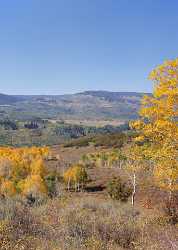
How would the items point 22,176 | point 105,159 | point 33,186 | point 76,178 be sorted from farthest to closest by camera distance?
point 105,159
point 22,176
point 76,178
point 33,186

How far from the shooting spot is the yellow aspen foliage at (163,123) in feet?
53.3

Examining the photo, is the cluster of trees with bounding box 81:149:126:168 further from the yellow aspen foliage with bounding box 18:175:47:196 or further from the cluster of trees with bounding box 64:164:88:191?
the yellow aspen foliage with bounding box 18:175:47:196

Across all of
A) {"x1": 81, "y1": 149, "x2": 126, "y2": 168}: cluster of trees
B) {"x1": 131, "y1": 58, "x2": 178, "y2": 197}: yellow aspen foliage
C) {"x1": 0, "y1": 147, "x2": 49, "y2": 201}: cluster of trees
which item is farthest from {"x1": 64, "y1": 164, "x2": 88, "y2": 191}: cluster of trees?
{"x1": 131, "y1": 58, "x2": 178, "y2": 197}: yellow aspen foliage

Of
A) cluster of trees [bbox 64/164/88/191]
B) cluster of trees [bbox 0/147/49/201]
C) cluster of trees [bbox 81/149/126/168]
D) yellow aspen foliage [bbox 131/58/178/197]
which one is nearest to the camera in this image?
yellow aspen foliage [bbox 131/58/178/197]

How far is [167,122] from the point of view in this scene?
16.6 m

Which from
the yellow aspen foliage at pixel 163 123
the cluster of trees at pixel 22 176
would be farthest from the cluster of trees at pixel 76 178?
the yellow aspen foliage at pixel 163 123

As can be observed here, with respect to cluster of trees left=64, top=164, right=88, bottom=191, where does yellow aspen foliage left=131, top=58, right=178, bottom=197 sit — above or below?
above

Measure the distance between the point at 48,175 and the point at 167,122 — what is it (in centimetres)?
8871

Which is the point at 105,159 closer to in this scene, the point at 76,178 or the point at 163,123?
the point at 76,178

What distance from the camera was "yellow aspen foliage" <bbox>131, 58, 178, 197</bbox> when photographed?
639 inches

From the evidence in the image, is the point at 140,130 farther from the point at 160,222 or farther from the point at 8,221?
the point at 8,221

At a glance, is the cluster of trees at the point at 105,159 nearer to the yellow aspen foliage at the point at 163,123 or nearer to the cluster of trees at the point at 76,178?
the cluster of trees at the point at 76,178

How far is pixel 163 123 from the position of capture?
16.7 meters

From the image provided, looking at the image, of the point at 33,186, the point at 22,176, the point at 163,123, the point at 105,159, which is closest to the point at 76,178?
the point at 22,176
